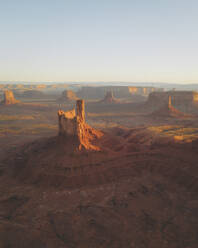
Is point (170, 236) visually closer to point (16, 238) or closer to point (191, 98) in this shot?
point (16, 238)

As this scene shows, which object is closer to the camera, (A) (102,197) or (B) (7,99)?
(A) (102,197)

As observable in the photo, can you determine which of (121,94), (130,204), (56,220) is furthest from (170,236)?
(121,94)

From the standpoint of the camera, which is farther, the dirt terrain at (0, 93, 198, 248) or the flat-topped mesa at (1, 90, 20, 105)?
the flat-topped mesa at (1, 90, 20, 105)

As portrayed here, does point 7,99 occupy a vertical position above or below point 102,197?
above

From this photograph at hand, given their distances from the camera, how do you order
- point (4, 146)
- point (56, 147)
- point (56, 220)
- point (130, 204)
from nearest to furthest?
point (56, 220)
point (130, 204)
point (56, 147)
point (4, 146)

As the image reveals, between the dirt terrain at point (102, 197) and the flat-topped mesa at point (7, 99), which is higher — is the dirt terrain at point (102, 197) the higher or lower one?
the lower one

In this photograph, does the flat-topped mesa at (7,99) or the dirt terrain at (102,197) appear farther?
the flat-topped mesa at (7,99)

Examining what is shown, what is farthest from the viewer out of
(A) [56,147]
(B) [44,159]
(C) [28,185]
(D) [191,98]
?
(D) [191,98]

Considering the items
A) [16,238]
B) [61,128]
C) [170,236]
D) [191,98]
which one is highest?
[191,98]
